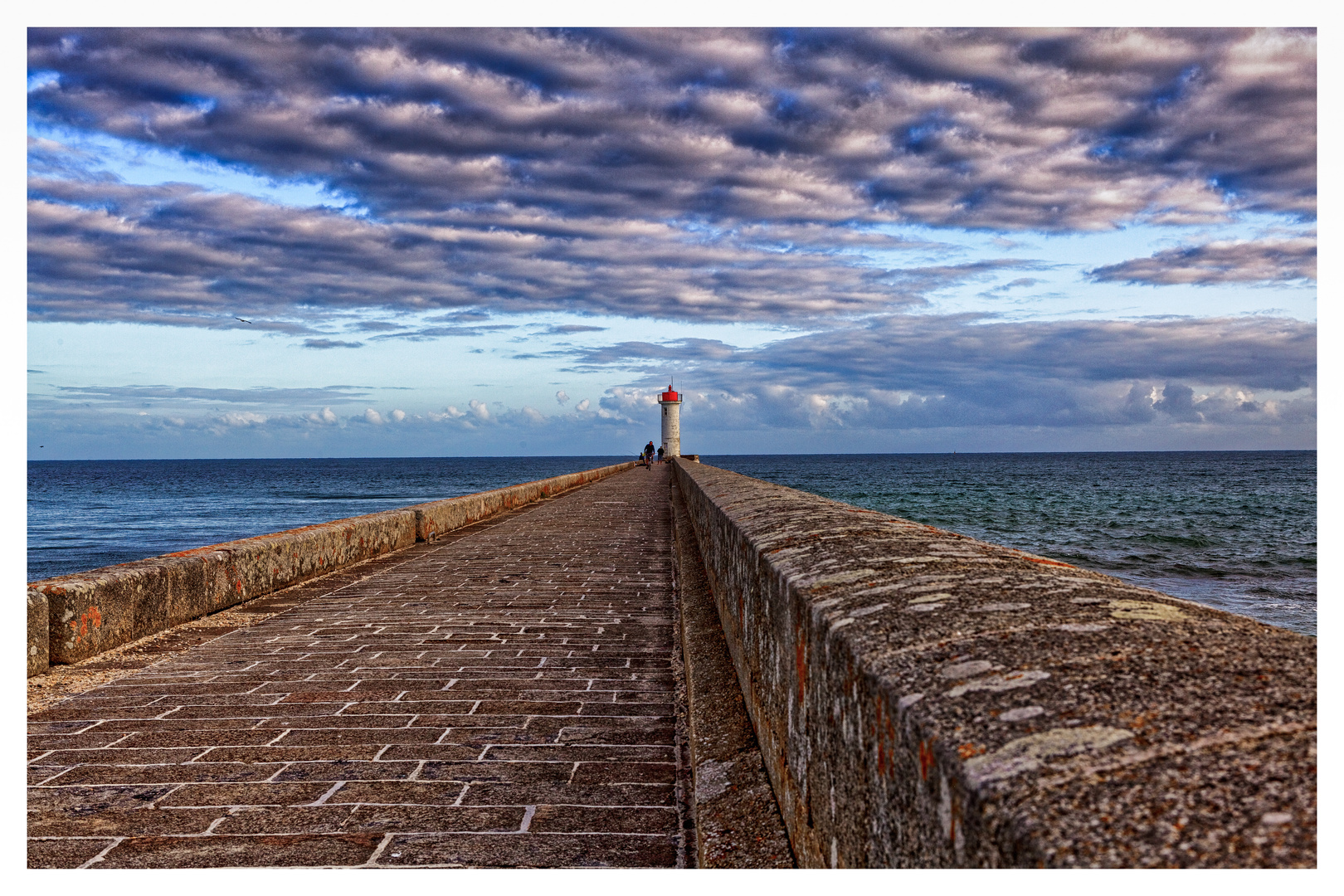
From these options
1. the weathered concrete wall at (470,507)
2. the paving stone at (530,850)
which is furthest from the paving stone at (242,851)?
the weathered concrete wall at (470,507)

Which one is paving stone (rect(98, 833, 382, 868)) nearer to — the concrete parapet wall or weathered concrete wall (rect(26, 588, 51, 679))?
weathered concrete wall (rect(26, 588, 51, 679))

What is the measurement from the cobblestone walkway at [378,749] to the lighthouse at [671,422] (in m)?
48.0

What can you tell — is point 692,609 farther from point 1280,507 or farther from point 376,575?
point 1280,507

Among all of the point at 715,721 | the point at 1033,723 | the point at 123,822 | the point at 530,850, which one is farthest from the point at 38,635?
the point at 1033,723

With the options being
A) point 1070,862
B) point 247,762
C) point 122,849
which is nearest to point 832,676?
point 1070,862

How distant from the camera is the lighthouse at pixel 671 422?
5409 cm

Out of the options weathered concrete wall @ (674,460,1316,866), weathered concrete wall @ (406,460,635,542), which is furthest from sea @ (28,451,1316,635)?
weathered concrete wall @ (674,460,1316,866)

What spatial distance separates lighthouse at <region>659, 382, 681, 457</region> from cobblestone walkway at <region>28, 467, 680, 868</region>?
4803 cm

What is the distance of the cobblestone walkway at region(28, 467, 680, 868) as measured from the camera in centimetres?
255

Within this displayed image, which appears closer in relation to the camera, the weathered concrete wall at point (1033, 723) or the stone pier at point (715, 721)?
the weathered concrete wall at point (1033, 723)

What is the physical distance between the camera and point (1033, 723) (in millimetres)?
1131

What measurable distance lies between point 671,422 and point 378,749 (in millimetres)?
50950

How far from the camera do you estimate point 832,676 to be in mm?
1717

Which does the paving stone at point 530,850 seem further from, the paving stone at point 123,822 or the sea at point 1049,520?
the sea at point 1049,520
